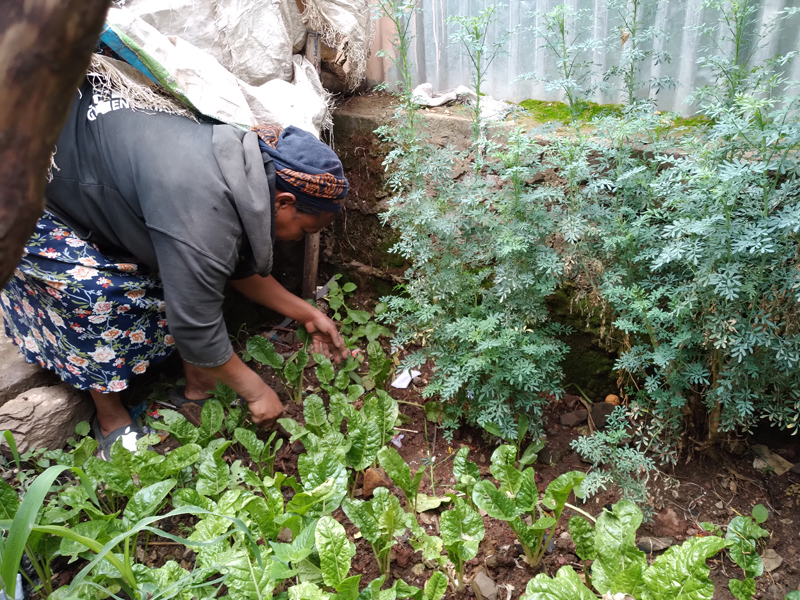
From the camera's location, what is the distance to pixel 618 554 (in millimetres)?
1909

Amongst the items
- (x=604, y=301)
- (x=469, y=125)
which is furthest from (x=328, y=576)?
(x=469, y=125)

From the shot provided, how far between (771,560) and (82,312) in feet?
9.53

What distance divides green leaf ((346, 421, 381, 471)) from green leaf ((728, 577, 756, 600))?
1336mm

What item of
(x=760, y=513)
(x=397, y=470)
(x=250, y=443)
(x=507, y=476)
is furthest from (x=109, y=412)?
(x=760, y=513)

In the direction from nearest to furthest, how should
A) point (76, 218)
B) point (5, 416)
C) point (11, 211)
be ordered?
point (11, 211)
point (76, 218)
point (5, 416)

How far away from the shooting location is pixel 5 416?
2.67m

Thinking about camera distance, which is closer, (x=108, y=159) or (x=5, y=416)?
(x=108, y=159)

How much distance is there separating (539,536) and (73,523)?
1878 millimetres

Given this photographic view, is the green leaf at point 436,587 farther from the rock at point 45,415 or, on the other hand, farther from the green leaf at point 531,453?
the rock at point 45,415

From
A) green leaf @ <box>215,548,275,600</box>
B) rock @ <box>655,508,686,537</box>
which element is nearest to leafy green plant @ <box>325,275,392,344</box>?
green leaf @ <box>215,548,275,600</box>

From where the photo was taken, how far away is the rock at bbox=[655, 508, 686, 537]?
226 centimetres

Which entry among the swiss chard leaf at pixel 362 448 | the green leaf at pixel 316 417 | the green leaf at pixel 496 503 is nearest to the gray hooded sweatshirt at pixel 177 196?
the green leaf at pixel 316 417

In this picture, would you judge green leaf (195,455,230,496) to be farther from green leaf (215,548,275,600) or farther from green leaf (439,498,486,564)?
green leaf (439,498,486,564)

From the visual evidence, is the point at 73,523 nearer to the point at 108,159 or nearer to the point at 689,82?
the point at 108,159
